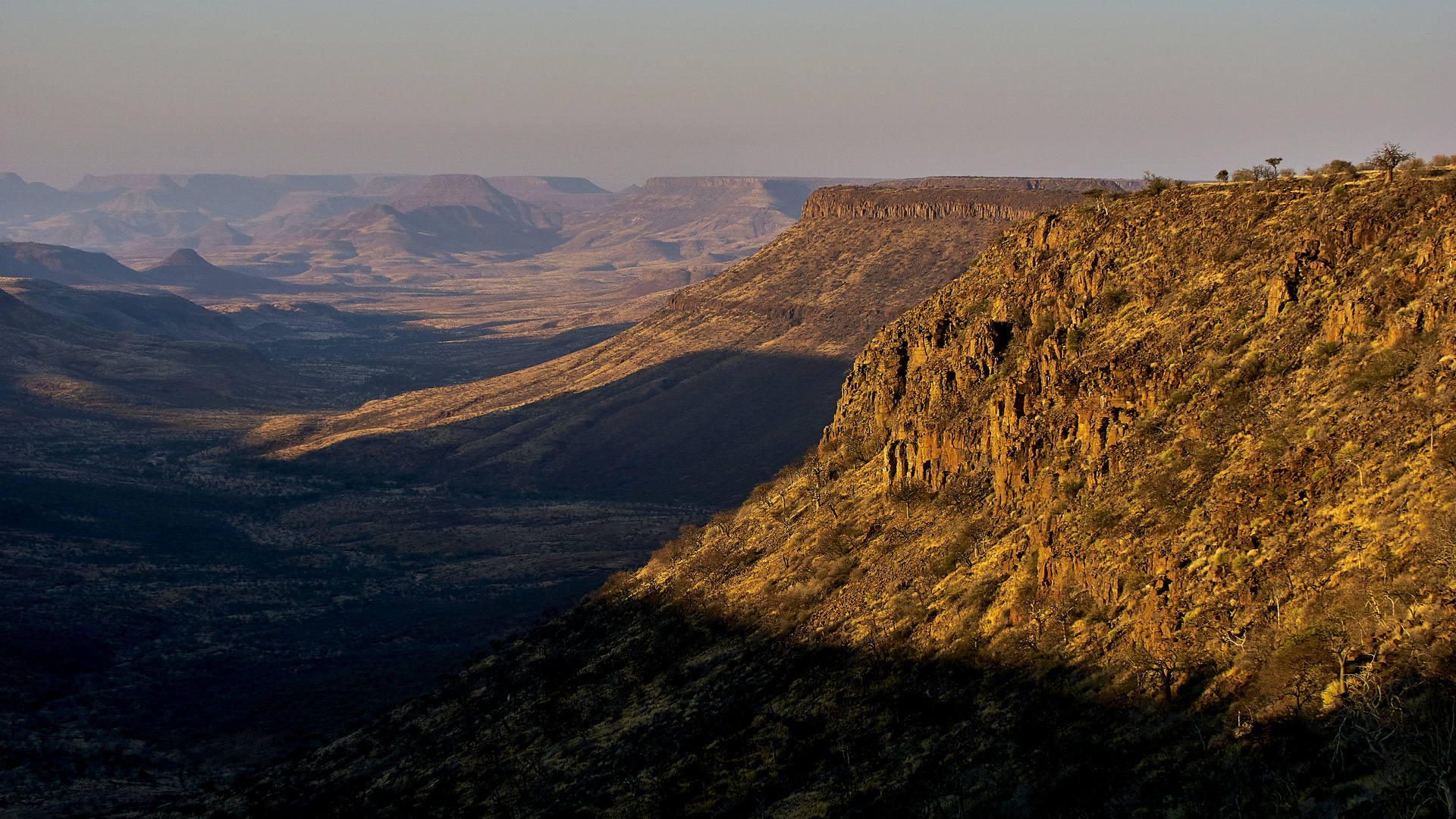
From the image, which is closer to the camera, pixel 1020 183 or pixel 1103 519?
pixel 1103 519

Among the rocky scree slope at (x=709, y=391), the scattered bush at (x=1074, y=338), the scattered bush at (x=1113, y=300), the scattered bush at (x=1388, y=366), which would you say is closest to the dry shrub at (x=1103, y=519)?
the scattered bush at (x=1388, y=366)

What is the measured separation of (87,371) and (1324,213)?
473 feet

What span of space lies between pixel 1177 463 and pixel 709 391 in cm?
7932

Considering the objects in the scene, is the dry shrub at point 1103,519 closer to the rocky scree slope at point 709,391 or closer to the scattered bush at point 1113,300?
the scattered bush at point 1113,300

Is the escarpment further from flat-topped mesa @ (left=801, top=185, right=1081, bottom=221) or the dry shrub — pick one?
flat-topped mesa @ (left=801, top=185, right=1081, bottom=221)

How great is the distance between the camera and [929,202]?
10675 cm

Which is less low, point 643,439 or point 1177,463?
point 1177,463

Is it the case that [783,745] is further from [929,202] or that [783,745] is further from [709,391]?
[929,202]

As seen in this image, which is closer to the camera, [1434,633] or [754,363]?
[1434,633]

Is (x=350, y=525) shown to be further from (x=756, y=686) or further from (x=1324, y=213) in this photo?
(x=1324, y=213)

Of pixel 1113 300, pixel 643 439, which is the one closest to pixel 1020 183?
pixel 643 439

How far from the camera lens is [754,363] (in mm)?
99750

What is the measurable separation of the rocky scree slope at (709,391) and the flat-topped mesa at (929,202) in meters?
0.21

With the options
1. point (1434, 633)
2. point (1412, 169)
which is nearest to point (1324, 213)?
point (1412, 169)
